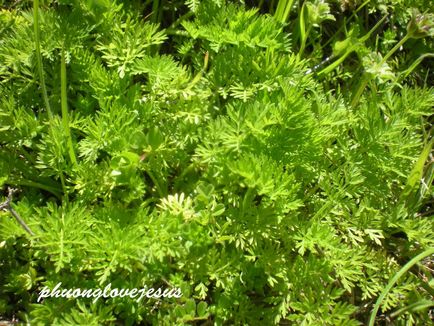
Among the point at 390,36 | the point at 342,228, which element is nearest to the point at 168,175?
the point at 342,228

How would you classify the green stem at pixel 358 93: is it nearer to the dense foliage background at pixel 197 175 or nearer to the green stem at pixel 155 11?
the dense foliage background at pixel 197 175

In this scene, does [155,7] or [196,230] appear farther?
[155,7]

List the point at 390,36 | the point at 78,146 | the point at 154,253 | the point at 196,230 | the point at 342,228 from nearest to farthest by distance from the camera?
the point at 154,253 → the point at 196,230 → the point at 78,146 → the point at 342,228 → the point at 390,36

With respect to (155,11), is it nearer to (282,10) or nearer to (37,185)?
(282,10)

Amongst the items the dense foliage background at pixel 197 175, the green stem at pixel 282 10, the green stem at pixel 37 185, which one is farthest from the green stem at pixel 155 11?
the green stem at pixel 37 185

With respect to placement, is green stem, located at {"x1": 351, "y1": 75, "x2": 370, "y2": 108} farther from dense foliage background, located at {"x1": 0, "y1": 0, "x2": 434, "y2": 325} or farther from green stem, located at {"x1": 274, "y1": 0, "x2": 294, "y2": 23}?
green stem, located at {"x1": 274, "y1": 0, "x2": 294, "y2": 23}

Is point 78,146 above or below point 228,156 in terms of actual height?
below

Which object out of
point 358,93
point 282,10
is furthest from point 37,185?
point 358,93

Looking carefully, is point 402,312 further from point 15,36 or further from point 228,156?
point 15,36
